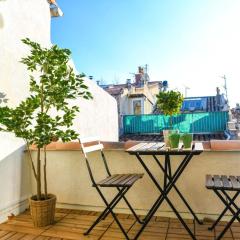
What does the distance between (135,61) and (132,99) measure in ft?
14.6

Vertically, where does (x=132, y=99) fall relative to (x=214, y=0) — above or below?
below

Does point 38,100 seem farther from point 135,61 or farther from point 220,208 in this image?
point 135,61

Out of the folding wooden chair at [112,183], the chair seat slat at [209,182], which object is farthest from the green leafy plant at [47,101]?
the chair seat slat at [209,182]

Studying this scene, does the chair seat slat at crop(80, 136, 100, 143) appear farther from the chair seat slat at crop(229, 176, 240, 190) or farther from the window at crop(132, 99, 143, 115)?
the window at crop(132, 99, 143, 115)

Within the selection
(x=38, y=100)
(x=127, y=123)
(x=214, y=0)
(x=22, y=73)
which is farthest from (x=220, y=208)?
(x=127, y=123)

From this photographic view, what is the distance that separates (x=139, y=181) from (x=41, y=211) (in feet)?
3.49

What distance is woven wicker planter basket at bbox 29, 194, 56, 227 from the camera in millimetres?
2615

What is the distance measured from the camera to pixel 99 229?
8.41 feet

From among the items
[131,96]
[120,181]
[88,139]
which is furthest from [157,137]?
[120,181]

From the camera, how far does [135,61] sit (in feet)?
59.4

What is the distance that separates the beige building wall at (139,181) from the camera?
2.67 m

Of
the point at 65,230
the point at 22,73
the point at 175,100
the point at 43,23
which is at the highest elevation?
the point at 43,23

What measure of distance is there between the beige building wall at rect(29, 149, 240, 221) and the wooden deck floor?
0.56ft

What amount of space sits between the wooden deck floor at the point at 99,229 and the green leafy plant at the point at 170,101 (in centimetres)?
111
